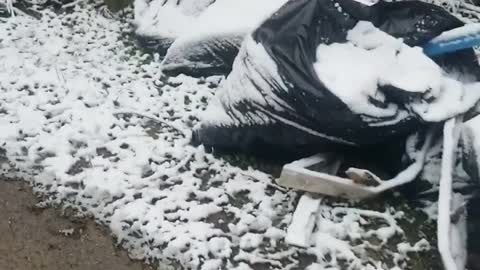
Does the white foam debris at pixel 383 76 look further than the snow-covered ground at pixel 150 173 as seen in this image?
Yes

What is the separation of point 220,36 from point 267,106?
2.29ft

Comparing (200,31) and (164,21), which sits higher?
(200,31)

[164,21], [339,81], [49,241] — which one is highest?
[339,81]

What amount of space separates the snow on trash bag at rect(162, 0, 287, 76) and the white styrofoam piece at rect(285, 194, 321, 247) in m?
0.96

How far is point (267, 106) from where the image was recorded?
2.42 metres

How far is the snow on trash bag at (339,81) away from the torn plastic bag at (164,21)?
0.80 meters

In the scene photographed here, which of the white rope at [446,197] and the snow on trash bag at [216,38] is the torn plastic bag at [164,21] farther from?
the white rope at [446,197]

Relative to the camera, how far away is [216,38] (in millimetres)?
2984

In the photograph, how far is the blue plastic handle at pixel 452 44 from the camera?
98.6 inches

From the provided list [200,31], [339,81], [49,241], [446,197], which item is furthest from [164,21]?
[446,197]

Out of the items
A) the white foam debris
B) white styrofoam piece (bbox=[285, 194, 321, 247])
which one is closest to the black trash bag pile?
the white foam debris

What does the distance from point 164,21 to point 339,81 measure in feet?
4.35

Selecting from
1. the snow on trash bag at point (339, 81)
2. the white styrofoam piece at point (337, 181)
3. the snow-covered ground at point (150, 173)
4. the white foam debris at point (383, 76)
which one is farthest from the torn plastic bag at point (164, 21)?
the white styrofoam piece at point (337, 181)

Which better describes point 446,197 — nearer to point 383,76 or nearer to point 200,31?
point 383,76
